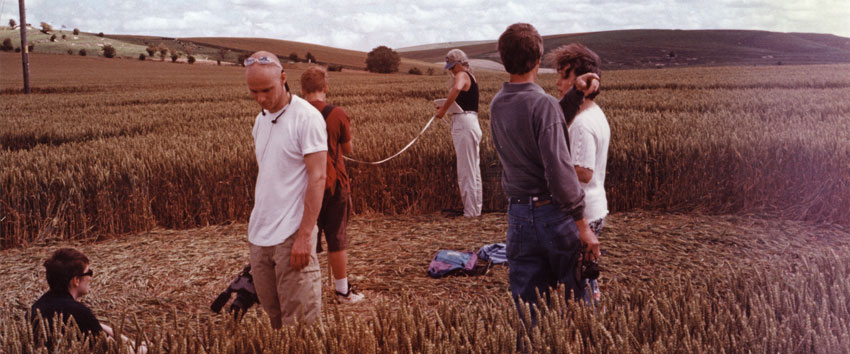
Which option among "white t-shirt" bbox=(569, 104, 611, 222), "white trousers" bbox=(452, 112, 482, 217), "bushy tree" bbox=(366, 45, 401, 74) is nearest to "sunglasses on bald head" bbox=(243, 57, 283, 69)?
"white t-shirt" bbox=(569, 104, 611, 222)

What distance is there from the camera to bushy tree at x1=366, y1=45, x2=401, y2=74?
198 feet

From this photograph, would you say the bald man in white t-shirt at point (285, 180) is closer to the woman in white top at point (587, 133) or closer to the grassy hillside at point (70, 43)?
the woman in white top at point (587, 133)

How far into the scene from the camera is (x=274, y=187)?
269 centimetres

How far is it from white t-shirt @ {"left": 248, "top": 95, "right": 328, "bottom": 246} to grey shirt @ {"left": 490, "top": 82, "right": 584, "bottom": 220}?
2.68ft

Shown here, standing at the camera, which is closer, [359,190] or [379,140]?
[359,190]

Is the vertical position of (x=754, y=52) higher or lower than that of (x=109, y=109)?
higher

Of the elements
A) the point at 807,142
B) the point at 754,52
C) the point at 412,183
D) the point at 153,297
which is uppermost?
the point at 754,52

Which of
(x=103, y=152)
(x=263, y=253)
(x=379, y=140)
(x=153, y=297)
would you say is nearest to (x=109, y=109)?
(x=103, y=152)

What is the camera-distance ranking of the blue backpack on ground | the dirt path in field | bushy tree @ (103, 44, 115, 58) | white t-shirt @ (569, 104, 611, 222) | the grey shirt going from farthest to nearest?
bushy tree @ (103, 44, 115, 58) < the blue backpack on ground < the dirt path in field < white t-shirt @ (569, 104, 611, 222) < the grey shirt

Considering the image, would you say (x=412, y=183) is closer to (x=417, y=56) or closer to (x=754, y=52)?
(x=754, y=52)

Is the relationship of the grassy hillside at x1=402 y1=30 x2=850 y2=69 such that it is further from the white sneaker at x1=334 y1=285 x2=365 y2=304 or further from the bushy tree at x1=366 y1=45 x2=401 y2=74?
the white sneaker at x1=334 y1=285 x2=365 y2=304

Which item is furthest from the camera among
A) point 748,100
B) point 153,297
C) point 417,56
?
point 417,56

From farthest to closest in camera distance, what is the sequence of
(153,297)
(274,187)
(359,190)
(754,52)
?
(754,52) → (359,190) → (153,297) → (274,187)

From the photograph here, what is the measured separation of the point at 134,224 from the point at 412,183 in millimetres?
3131
